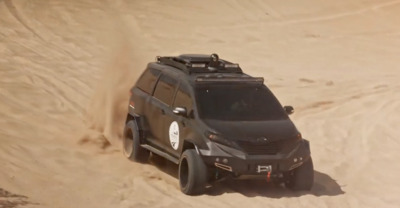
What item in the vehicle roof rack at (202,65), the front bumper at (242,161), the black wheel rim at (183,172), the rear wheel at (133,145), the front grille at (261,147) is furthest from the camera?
the rear wheel at (133,145)

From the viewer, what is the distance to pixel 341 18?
106 feet

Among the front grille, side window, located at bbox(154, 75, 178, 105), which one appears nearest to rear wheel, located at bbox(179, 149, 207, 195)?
the front grille

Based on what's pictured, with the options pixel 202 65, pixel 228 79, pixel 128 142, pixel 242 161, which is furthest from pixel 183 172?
pixel 128 142

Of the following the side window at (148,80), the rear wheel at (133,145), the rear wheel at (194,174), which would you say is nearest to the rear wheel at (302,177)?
the rear wheel at (194,174)

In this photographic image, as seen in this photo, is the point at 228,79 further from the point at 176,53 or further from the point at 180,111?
the point at 176,53

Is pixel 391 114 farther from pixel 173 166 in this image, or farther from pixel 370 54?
pixel 370 54

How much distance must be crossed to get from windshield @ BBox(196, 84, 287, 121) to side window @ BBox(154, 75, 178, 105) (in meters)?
0.60

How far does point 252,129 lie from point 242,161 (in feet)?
2.08

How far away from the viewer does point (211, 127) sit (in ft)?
41.9

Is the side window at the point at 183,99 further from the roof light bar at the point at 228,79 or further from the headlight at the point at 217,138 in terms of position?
the headlight at the point at 217,138

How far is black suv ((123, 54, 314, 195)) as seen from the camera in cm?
1250

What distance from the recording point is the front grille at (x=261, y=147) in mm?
12531

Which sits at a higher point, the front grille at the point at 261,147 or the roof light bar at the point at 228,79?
the roof light bar at the point at 228,79

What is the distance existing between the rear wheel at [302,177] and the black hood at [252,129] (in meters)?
0.48
